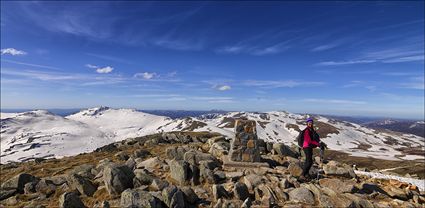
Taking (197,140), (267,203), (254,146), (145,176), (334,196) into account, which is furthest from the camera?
(197,140)

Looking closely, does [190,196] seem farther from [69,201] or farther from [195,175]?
[69,201]

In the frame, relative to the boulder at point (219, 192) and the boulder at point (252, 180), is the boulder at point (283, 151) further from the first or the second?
the boulder at point (219, 192)

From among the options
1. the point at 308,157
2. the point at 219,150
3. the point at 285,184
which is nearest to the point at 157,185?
the point at 285,184

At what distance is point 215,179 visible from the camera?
56.4ft

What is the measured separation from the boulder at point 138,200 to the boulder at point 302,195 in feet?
22.0

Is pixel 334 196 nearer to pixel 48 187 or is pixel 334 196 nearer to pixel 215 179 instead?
pixel 215 179

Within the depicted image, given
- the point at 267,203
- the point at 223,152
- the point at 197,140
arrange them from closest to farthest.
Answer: the point at 267,203
the point at 223,152
the point at 197,140

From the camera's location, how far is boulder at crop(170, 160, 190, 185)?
679 inches

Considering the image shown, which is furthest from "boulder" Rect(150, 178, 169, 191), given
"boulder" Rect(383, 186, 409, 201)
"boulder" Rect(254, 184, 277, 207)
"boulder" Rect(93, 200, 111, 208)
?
"boulder" Rect(383, 186, 409, 201)

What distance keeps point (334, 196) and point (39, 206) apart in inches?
566

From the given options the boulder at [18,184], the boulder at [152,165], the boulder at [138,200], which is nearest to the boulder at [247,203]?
the boulder at [138,200]

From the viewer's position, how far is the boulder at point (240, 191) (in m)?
15.3

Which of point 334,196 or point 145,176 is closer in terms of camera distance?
point 334,196

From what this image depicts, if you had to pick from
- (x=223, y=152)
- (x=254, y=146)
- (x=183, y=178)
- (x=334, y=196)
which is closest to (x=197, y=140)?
(x=223, y=152)
